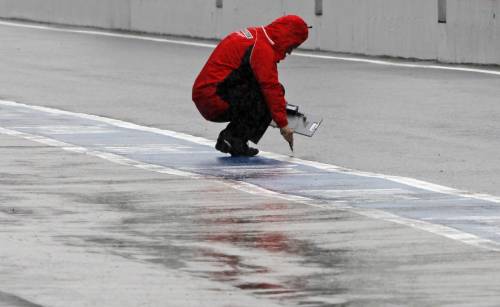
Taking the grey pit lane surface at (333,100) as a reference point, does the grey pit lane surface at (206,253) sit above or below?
above

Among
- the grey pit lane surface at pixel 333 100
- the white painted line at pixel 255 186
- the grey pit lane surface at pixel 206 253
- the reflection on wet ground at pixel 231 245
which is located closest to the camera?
the grey pit lane surface at pixel 206 253

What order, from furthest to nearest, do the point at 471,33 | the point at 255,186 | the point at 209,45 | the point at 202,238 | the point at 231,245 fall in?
the point at 209,45
the point at 471,33
the point at 255,186
the point at 202,238
the point at 231,245

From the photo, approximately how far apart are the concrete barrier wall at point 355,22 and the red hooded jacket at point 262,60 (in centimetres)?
1169

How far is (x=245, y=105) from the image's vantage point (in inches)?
618

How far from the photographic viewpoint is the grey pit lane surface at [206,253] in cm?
920

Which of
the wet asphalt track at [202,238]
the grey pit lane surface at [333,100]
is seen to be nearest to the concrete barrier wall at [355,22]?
the grey pit lane surface at [333,100]

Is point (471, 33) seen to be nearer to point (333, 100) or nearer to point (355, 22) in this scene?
point (355, 22)

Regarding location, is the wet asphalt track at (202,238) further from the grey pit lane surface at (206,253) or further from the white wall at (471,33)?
the white wall at (471,33)

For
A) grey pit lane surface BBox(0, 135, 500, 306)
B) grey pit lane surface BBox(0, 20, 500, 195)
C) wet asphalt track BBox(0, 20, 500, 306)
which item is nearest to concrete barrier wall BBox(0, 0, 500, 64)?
grey pit lane surface BBox(0, 20, 500, 195)

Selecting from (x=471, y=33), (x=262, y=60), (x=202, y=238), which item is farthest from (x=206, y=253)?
(x=471, y=33)

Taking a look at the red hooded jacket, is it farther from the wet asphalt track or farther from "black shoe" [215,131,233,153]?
the wet asphalt track

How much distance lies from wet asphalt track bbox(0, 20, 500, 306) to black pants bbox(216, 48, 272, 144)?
0.32 m

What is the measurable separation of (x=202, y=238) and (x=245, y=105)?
4.63 m

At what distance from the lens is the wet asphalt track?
928 centimetres
